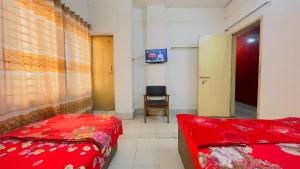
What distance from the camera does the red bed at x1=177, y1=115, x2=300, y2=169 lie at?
893 mm

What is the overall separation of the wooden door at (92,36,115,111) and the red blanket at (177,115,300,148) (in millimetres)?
2578

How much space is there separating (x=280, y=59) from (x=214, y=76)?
5.19 feet

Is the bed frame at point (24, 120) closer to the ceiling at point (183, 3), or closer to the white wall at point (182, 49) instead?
the white wall at point (182, 49)

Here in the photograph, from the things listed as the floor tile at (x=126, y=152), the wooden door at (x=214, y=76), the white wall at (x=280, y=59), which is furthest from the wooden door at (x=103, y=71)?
the white wall at (x=280, y=59)

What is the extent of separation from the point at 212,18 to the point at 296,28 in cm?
221

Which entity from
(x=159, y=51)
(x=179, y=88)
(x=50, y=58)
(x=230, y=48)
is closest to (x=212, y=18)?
(x=230, y=48)

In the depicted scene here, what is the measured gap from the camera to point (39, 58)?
187 centimetres

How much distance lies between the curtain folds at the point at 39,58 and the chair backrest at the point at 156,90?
151cm

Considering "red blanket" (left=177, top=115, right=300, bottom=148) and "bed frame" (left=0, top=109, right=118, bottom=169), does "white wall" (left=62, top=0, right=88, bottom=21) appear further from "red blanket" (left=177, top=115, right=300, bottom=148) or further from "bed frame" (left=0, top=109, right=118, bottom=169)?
"red blanket" (left=177, top=115, right=300, bottom=148)

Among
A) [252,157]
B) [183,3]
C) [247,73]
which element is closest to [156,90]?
[183,3]

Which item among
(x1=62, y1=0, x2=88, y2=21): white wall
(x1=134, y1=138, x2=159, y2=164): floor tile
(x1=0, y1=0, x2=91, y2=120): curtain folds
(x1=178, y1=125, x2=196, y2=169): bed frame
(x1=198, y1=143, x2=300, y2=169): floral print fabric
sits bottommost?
(x1=134, y1=138, x2=159, y2=164): floor tile

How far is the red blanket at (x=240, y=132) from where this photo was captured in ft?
3.79

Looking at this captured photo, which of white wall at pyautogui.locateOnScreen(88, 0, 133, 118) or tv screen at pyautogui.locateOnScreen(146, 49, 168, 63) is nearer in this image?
white wall at pyautogui.locateOnScreen(88, 0, 133, 118)

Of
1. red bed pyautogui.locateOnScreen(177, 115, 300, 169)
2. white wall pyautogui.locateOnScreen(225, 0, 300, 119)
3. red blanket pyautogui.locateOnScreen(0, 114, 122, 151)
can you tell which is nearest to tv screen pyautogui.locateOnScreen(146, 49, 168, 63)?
white wall pyautogui.locateOnScreen(225, 0, 300, 119)
